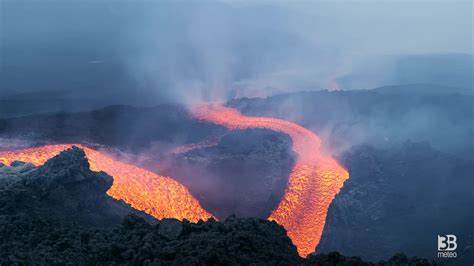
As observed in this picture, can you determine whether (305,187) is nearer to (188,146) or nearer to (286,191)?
(286,191)

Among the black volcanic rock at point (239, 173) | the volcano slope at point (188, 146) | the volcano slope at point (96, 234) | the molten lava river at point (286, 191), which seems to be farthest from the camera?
the volcano slope at point (188, 146)

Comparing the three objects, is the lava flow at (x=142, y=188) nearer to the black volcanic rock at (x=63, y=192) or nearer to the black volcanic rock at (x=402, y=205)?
the black volcanic rock at (x=63, y=192)

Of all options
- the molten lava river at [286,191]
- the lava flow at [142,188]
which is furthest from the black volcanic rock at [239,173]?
the lava flow at [142,188]

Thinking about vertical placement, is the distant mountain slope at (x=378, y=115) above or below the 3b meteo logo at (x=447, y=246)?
above

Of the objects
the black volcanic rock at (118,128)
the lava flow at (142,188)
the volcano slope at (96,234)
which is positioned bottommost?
the volcano slope at (96,234)

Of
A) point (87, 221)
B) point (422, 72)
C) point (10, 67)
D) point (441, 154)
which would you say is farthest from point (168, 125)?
point (422, 72)

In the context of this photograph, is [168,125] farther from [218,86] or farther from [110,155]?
[218,86]

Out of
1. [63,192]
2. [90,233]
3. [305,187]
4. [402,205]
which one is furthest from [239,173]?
[90,233]

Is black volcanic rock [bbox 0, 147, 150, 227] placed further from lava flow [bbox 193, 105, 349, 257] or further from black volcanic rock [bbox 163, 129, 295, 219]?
lava flow [bbox 193, 105, 349, 257]
